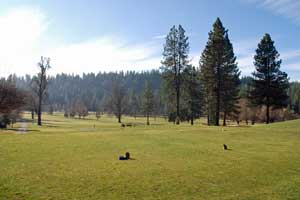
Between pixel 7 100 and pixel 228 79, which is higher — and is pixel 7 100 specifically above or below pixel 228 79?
below

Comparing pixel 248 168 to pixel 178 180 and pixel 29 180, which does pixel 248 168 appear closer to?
pixel 178 180

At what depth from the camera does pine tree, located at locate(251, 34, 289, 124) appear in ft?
149

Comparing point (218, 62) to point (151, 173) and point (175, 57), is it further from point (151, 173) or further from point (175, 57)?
point (151, 173)

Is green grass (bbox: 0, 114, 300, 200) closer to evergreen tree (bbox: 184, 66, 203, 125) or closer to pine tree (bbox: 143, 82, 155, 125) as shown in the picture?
evergreen tree (bbox: 184, 66, 203, 125)

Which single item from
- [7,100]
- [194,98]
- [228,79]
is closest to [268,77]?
[228,79]

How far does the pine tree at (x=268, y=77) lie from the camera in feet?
149

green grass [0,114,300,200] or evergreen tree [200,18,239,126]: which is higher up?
evergreen tree [200,18,239,126]

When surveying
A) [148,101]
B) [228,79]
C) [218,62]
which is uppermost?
[218,62]

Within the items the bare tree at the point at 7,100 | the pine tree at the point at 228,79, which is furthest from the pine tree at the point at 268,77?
the bare tree at the point at 7,100

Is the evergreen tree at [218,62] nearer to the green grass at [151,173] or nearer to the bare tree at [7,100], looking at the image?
the green grass at [151,173]

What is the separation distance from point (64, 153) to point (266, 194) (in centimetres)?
1233

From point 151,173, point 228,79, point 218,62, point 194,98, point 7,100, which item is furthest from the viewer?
point 194,98

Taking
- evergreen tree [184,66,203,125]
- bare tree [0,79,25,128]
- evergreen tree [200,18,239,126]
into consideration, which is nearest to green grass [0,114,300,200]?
evergreen tree [200,18,239,126]

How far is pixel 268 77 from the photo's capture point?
46031mm
